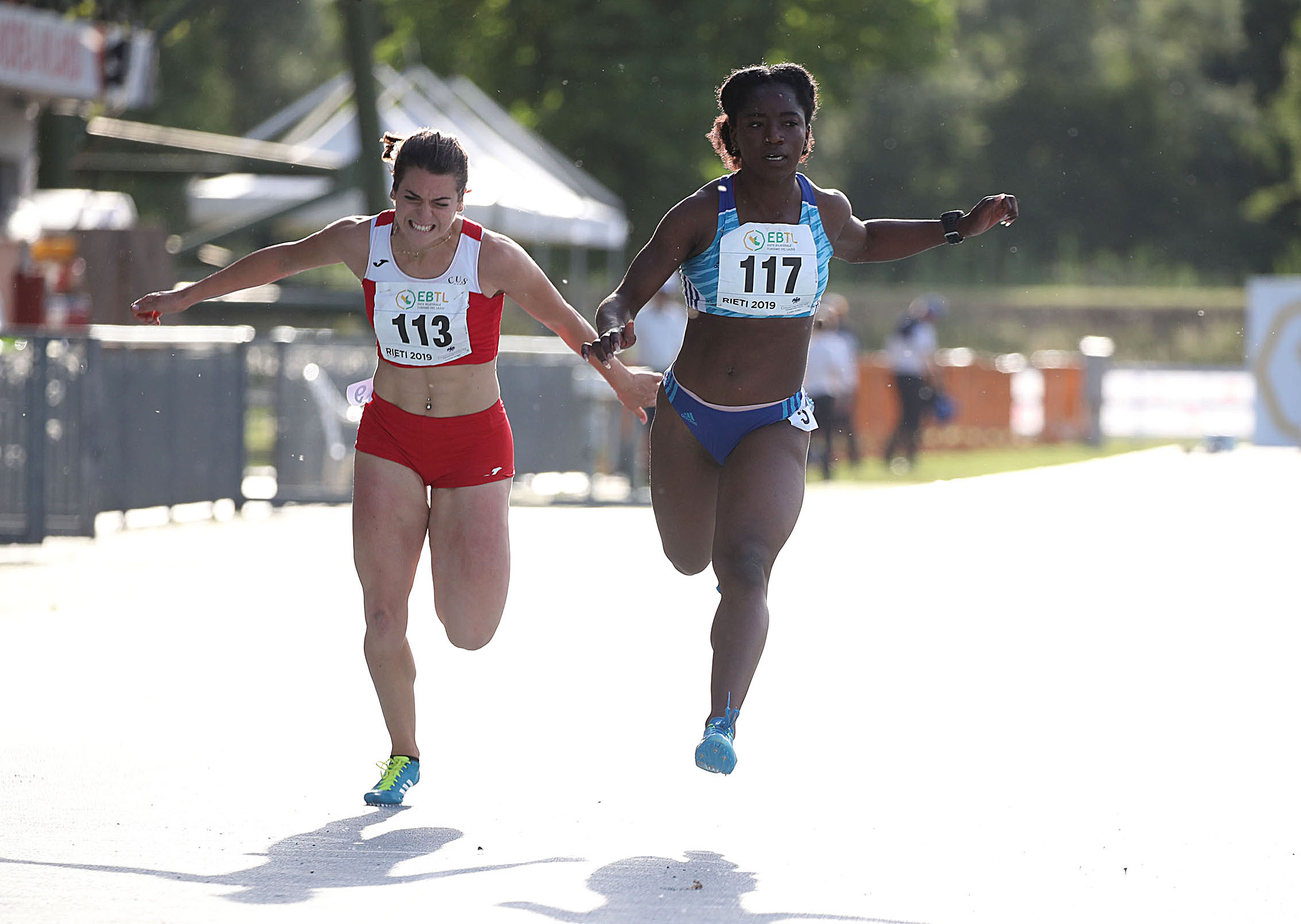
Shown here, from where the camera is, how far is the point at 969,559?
13.6 metres

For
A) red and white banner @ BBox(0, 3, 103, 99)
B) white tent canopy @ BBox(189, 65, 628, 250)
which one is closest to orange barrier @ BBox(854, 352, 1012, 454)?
white tent canopy @ BBox(189, 65, 628, 250)

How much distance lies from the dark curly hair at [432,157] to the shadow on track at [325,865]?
1775 mm

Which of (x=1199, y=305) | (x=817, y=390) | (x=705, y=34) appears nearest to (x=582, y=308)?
(x=705, y=34)

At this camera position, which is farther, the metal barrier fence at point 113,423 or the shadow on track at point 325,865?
the metal barrier fence at point 113,423

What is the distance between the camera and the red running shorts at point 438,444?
623 cm

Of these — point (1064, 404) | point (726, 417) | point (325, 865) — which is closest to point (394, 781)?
point (325, 865)

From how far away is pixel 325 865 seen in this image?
534 centimetres

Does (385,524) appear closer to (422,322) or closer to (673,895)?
(422,322)

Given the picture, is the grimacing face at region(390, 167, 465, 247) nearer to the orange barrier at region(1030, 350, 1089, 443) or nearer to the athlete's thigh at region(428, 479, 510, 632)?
the athlete's thigh at region(428, 479, 510, 632)

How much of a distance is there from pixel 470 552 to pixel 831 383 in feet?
50.1

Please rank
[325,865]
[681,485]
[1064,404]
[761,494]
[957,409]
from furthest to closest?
[1064,404] < [957,409] < [681,485] < [761,494] < [325,865]

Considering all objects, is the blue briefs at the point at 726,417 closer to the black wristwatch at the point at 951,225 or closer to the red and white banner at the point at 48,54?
the black wristwatch at the point at 951,225

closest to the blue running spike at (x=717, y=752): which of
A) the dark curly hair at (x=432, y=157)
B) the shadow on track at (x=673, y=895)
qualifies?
the shadow on track at (x=673, y=895)

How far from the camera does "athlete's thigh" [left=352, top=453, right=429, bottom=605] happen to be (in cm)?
620
